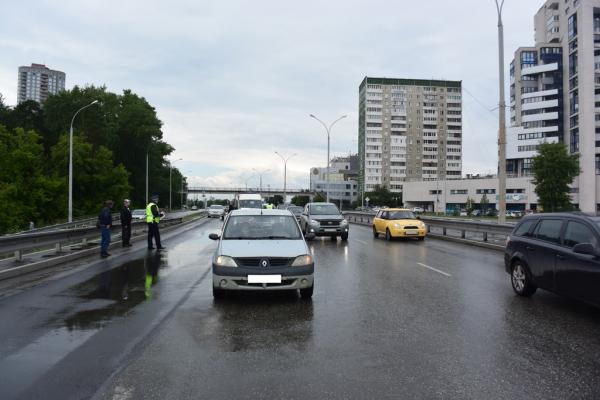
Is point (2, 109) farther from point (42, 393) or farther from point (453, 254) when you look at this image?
point (42, 393)

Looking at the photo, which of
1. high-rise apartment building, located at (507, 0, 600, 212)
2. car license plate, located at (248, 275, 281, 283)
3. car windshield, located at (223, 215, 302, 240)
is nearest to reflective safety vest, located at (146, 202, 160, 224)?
car windshield, located at (223, 215, 302, 240)

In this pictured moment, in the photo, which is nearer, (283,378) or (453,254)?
(283,378)

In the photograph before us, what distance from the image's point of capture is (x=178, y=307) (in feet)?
23.9

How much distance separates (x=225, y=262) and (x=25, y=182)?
4376 centimetres

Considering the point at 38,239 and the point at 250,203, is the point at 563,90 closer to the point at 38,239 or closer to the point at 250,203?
the point at 250,203

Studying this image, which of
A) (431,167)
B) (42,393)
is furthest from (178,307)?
(431,167)

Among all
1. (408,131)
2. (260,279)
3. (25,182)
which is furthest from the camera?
(408,131)

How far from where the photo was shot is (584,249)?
20.7ft

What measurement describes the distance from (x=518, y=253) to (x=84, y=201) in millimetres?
54166

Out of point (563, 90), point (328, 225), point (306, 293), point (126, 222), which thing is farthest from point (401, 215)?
point (563, 90)

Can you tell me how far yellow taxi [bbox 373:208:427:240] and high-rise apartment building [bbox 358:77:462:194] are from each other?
129571mm

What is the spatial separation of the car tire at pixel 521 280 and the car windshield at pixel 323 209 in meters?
14.1

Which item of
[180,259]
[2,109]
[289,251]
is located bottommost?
[180,259]

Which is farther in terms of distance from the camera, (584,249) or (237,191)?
(237,191)
